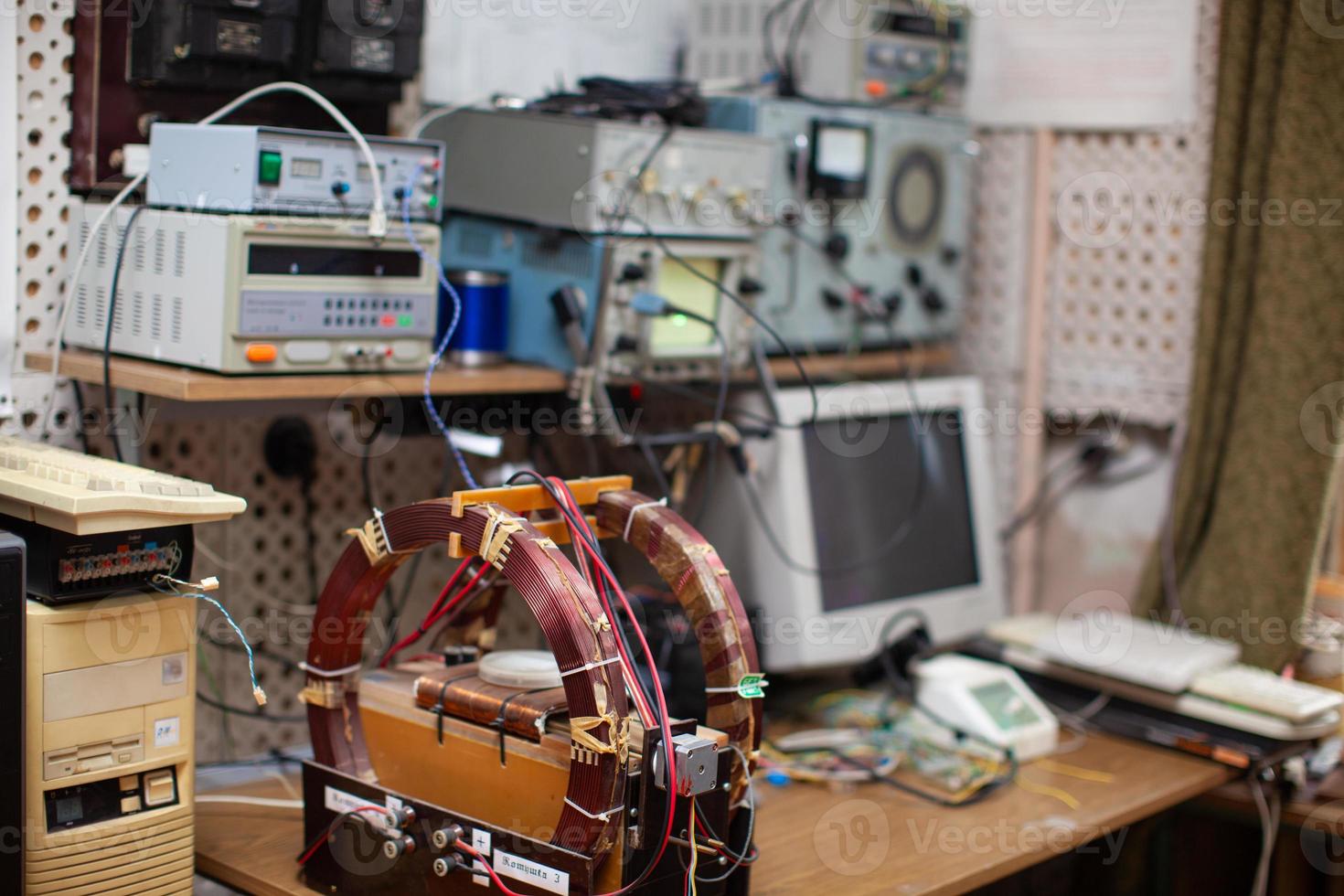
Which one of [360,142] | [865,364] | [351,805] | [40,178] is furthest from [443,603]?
[865,364]

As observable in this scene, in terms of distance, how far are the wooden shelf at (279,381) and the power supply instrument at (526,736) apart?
0.93 feet

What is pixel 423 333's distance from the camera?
1994 millimetres

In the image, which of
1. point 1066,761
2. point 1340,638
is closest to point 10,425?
point 1066,761

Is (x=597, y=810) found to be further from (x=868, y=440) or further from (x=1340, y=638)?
(x=1340, y=638)

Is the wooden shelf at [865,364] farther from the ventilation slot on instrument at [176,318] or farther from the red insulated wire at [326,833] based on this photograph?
the red insulated wire at [326,833]

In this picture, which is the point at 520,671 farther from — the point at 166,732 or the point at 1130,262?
the point at 1130,262

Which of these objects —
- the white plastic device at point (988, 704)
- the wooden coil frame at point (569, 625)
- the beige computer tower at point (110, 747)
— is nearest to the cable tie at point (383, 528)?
the wooden coil frame at point (569, 625)

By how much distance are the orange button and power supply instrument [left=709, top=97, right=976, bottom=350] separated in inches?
36.1

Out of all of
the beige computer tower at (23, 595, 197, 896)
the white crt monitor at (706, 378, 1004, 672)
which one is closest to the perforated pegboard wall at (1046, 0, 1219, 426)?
the white crt monitor at (706, 378, 1004, 672)

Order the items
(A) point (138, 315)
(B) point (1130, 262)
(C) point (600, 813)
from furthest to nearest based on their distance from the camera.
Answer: (B) point (1130, 262) → (A) point (138, 315) → (C) point (600, 813)

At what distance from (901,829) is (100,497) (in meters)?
1.16

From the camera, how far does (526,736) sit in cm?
155

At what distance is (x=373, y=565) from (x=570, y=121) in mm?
788

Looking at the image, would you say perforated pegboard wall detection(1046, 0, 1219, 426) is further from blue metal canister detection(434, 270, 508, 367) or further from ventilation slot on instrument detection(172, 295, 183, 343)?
ventilation slot on instrument detection(172, 295, 183, 343)
